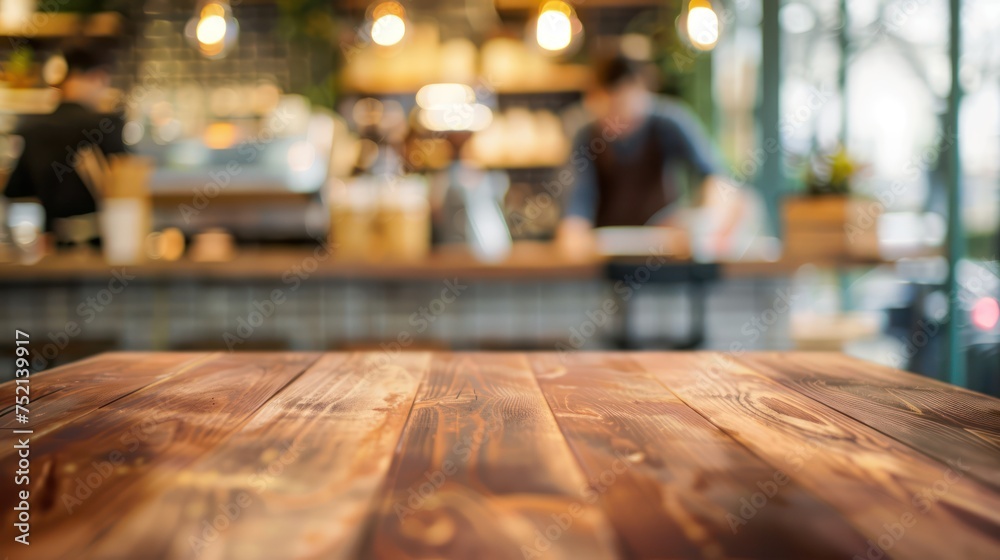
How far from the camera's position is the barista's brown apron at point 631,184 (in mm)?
3688

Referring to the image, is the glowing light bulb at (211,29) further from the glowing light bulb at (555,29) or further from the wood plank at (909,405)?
the wood plank at (909,405)

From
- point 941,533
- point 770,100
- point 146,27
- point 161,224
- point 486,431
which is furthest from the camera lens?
point 146,27

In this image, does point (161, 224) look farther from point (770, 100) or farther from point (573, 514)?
point (573, 514)

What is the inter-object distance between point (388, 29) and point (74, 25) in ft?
10.6

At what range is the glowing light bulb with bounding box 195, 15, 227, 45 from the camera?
3.00 meters

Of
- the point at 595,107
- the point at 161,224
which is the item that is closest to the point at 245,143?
the point at 161,224

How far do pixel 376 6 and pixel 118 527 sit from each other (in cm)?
279

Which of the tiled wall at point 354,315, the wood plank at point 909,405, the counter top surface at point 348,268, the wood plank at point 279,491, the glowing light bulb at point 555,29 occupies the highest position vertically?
the glowing light bulb at point 555,29

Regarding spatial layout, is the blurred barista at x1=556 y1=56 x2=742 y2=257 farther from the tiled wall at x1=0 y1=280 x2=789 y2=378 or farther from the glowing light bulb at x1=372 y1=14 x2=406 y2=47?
the glowing light bulb at x1=372 y1=14 x2=406 y2=47

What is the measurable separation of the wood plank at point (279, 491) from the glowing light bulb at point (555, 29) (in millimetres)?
2338

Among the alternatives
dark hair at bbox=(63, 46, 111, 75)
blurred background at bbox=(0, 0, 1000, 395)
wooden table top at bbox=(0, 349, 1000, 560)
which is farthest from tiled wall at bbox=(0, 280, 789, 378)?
wooden table top at bbox=(0, 349, 1000, 560)

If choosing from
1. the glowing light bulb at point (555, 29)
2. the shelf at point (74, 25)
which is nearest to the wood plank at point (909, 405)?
the glowing light bulb at point (555, 29)

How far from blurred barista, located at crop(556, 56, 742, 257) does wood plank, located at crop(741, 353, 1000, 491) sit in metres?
1.86

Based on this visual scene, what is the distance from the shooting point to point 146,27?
5.09 meters
